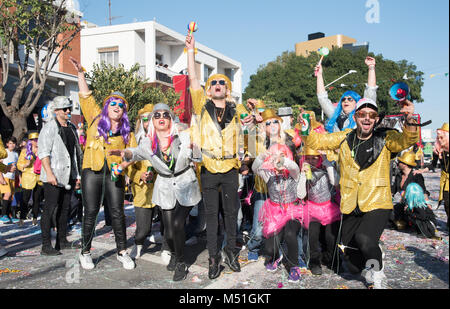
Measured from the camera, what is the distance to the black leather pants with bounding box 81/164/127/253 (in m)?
4.43

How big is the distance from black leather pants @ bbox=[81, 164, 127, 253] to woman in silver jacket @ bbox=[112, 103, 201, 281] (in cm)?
45

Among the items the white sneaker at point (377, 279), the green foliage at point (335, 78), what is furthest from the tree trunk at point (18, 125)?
the green foliage at point (335, 78)

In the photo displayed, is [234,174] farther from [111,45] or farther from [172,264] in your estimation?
[111,45]

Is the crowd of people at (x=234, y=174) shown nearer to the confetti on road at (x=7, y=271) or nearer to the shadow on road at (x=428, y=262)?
the confetti on road at (x=7, y=271)

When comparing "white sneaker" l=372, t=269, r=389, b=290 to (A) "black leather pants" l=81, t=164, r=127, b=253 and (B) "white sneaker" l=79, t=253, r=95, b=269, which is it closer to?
(A) "black leather pants" l=81, t=164, r=127, b=253

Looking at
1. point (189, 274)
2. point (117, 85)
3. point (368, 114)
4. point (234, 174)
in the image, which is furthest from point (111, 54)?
point (368, 114)

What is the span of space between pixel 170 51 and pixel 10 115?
20.0 m

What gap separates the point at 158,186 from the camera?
421 centimetres

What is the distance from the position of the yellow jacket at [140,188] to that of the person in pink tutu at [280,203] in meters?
1.51

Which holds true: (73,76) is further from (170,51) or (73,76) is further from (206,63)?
(206,63)

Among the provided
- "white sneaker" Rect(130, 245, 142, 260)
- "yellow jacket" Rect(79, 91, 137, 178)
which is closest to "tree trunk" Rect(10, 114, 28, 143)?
"yellow jacket" Rect(79, 91, 137, 178)

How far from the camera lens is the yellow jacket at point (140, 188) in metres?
4.93

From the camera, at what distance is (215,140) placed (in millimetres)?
4203
